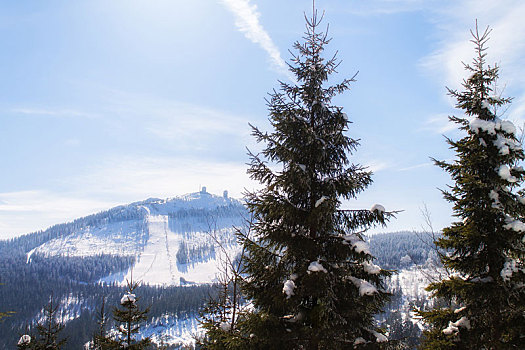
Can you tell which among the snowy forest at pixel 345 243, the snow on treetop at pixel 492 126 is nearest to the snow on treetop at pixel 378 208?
the snowy forest at pixel 345 243

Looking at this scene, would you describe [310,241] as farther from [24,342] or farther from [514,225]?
[24,342]

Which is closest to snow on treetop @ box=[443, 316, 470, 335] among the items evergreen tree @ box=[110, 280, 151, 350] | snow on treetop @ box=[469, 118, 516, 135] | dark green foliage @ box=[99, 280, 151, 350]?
snow on treetop @ box=[469, 118, 516, 135]

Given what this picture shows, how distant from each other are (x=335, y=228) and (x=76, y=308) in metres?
208

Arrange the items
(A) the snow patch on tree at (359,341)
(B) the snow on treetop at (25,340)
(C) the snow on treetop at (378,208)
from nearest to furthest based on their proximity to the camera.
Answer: (A) the snow patch on tree at (359,341) < (C) the snow on treetop at (378,208) < (B) the snow on treetop at (25,340)

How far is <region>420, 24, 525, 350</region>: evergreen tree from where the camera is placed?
6074 millimetres

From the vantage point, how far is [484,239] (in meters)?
6.33

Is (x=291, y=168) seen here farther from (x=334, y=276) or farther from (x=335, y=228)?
(x=334, y=276)

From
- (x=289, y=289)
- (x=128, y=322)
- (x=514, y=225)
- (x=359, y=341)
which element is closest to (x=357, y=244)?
(x=289, y=289)

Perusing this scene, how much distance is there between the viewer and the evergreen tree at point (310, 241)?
6129 millimetres

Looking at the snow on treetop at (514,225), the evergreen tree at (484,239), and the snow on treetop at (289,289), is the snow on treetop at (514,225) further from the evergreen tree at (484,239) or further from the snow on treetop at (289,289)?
the snow on treetop at (289,289)

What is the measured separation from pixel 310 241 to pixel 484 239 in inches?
155

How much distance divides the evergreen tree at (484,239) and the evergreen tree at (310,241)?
1754 mm

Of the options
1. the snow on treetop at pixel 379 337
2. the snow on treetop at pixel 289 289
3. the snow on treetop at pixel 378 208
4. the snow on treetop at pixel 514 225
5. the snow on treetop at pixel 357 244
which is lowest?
the snow on treetop at pixel 379 337

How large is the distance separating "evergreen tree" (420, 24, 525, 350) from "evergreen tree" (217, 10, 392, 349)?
1754 millimetres
